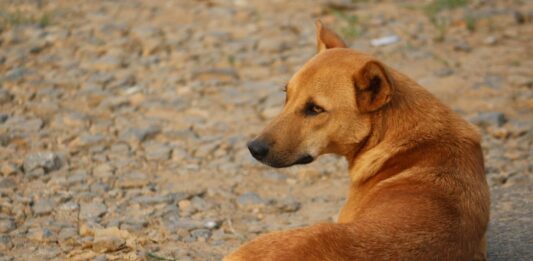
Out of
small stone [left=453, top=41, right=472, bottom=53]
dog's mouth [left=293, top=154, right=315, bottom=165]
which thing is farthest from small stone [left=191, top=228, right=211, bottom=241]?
small stone [left=453, top=41, right=472, bottom=53]

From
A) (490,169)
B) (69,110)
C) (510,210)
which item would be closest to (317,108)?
(510,210)

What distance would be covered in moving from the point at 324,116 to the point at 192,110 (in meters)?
3.36

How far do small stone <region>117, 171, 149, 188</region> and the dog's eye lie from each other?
7.04 feet

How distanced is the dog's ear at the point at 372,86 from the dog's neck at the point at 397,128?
88mm

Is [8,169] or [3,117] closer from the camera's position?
[8,169]

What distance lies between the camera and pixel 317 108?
207 inches

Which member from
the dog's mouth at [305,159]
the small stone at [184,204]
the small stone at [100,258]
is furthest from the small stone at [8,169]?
the dog's mouth at [305,159]

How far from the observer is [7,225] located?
240 inches

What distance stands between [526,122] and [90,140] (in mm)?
4087

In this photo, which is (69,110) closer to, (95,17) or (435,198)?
(95,17)

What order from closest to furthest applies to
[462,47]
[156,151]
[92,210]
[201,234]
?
[201,234]
[92,210]
[156,151]
[462,47]

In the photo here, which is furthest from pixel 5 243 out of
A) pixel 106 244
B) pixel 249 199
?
pixel 249 199

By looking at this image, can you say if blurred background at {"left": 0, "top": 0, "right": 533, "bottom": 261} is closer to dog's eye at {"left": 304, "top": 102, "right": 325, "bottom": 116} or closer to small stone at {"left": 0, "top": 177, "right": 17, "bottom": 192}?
small stone at {"left": 0, "top": 177, "right": 17, "bottom": 192}

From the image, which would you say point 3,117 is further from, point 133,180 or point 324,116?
point 324,116
